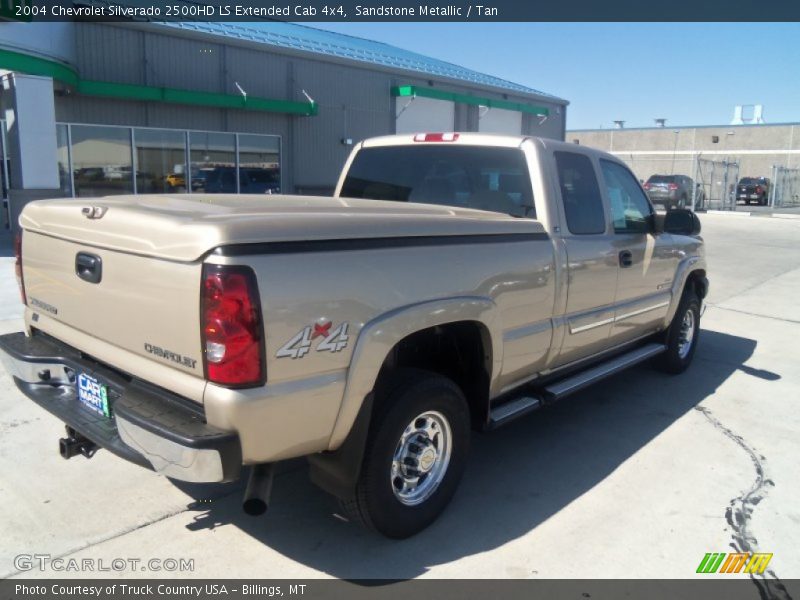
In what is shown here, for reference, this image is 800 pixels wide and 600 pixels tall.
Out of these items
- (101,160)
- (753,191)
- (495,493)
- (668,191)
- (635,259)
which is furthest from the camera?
(753,191)

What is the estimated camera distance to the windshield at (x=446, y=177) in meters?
4.23

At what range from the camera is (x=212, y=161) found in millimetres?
17391

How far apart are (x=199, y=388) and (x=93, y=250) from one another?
36.4 inches

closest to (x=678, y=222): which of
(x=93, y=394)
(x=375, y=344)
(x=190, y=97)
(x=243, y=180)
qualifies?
(x=375, y=344)

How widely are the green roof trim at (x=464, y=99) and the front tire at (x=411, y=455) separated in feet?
63.3

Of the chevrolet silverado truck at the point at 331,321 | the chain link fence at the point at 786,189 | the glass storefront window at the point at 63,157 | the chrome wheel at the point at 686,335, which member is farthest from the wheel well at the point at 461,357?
the chain link fence at the point at 786,189

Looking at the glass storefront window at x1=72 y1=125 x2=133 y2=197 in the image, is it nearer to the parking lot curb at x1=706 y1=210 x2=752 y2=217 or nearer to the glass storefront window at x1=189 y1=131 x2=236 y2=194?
the glass storefront window at x1=189 y1=131 x2=236 y2=194

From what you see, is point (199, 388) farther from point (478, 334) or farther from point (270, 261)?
point (478, 334)

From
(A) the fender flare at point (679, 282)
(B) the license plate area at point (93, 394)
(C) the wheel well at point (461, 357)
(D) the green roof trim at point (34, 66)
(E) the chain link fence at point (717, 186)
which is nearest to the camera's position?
(B) the license plate area at point (93, 394)

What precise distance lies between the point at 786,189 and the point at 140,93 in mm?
39298

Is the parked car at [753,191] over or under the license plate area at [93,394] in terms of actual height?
over

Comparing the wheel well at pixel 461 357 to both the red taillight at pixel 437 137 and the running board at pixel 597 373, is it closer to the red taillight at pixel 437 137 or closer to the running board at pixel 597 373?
the running board at pixel 597 373

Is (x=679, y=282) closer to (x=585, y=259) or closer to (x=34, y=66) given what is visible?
(x=585, y=259)

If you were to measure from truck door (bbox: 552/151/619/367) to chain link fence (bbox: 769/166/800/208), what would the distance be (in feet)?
114
